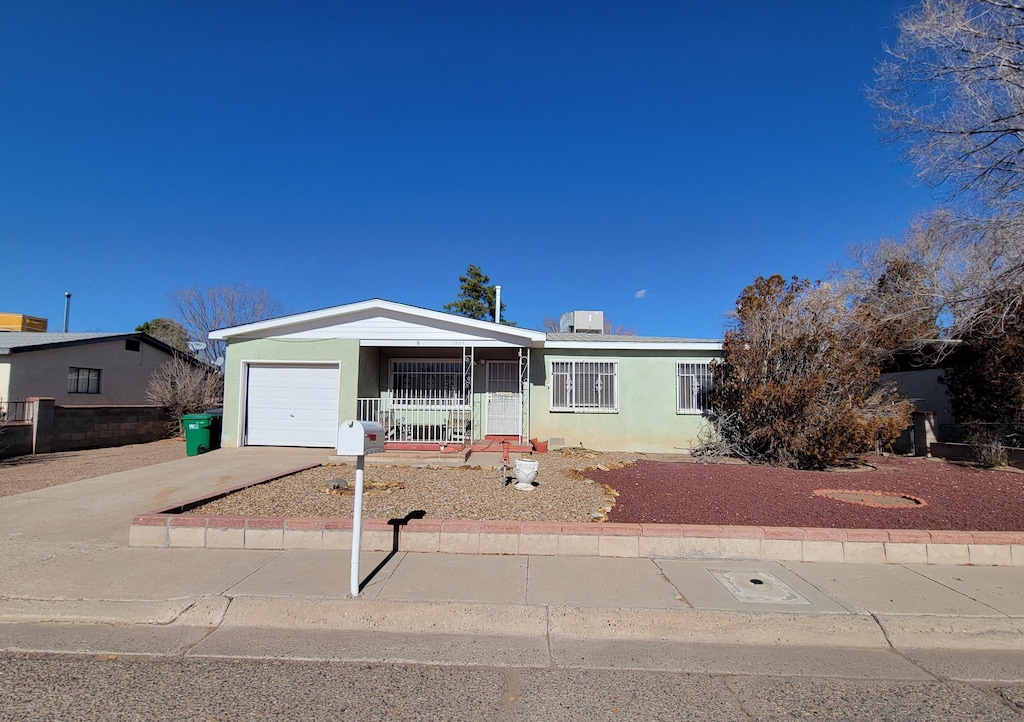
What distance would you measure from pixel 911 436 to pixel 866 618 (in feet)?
38.6

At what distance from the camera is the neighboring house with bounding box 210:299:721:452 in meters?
13.2

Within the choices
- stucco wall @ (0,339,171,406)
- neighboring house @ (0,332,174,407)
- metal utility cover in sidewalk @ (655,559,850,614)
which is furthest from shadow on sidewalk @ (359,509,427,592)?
stucco wall @ (0,339,171,406)

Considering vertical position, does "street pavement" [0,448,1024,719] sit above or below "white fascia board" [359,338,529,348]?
below

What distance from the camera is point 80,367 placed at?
17.5 m

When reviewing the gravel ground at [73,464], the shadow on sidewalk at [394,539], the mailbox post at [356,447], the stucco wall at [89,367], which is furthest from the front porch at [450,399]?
the stucco wall at [89,367]

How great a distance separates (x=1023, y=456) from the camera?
11.1 m

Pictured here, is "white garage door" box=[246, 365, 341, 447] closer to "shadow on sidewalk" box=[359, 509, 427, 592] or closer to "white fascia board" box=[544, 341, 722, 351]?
"white fascia board" box=[544, 341, 722, 351]

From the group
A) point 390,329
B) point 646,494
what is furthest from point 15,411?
point 646,494

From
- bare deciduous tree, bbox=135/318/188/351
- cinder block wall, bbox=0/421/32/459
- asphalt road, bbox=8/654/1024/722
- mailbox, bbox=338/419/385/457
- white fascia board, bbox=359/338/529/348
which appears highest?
bare deciduous tree, bbox=135/318/188/351

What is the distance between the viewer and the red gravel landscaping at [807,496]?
247 inches

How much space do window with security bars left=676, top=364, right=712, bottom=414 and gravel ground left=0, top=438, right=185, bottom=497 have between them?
12.1 m

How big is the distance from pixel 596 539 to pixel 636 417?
873 centimetres

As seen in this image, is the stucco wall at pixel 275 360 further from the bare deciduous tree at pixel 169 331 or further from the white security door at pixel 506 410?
the bare deciduous tree at pixel 169 331

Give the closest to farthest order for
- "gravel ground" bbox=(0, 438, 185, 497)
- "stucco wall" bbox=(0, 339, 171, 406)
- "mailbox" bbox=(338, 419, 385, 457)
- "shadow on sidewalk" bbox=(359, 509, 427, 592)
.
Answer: "mailbox" bbox=(338, 419, 385, 457), "shadow on sidewalk" bbox=(359, 509, 427, 592), "gravel ground" bbox=(0, 438, 185, 497), "stucco wall" bbox=(0, 339, 171, 406)
